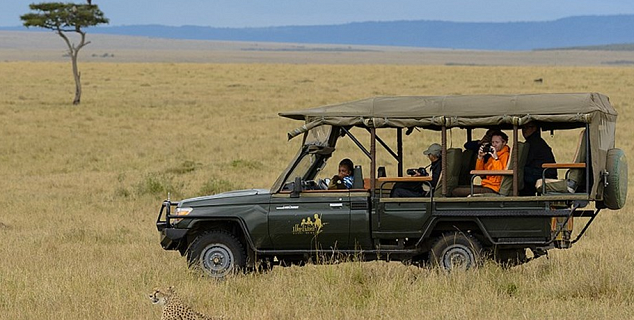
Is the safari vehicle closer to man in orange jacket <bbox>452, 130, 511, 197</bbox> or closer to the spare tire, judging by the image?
the spare tire

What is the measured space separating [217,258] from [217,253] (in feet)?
0.15

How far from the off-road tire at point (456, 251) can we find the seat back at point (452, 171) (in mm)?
445

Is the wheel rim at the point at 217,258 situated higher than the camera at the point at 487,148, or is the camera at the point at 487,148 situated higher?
the camera at the point at 487,148

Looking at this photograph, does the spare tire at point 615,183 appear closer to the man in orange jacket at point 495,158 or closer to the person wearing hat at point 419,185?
the man in orange jacket at point 495,158

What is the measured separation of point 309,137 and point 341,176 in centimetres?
50

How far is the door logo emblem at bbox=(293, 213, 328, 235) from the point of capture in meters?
9.12

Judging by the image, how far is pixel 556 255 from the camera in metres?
10.6

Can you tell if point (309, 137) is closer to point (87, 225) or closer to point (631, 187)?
point (87, 225)

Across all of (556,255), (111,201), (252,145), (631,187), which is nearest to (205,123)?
(252,145)

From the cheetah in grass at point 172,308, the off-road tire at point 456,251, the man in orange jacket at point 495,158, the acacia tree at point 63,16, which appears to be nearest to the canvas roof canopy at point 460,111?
the man in orange jacket at point 495,158

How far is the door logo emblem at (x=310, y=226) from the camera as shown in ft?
29.9

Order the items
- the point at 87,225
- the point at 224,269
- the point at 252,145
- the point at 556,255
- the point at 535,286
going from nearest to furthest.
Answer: the point at 535,286 < the point at 224,269 < the point at 556,255 < the point at 87,225 < the point at 252,145

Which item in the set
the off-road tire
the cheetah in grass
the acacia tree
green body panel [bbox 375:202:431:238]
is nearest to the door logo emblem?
green body panel [bbox 375:202:431:238]

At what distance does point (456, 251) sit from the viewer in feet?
30.3
